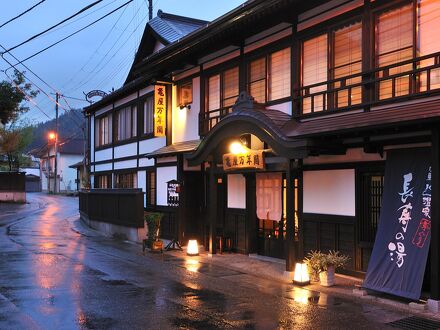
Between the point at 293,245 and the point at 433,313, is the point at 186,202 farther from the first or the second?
the point at 433,313

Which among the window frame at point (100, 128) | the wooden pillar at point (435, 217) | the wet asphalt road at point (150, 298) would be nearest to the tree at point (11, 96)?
the window frame at point (100, 128)

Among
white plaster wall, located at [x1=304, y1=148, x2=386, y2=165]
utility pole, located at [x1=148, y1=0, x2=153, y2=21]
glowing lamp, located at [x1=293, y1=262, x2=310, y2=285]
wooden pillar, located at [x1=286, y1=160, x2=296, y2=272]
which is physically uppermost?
utility pole, located at [x1=148, y1=0, x2=153, y2=21]

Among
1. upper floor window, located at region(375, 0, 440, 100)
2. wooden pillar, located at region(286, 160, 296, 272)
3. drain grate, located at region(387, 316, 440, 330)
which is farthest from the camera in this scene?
wooden pillar, located at region(286, 160, 296, 272)

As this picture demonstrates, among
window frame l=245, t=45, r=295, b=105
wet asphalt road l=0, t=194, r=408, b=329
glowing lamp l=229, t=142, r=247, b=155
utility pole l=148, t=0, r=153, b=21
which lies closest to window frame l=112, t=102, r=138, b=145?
utility pole l=148, t=0, r=153, b=21

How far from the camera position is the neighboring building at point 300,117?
995 cm

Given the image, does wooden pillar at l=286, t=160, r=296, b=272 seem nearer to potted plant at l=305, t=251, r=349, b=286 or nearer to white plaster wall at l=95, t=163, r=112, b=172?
potted plant at l=305, t=251, r=349, b=286

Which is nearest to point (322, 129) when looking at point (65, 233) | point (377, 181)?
point (377, 181)

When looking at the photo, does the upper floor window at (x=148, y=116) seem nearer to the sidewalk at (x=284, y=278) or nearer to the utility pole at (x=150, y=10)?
the sidewalk at (x=284, y=278)

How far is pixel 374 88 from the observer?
10.8 metres

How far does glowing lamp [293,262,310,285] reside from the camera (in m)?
11.1

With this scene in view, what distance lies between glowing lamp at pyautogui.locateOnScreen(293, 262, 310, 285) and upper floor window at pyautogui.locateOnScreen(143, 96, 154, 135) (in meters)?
11.8

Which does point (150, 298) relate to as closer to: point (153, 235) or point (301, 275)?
point (301, 275)

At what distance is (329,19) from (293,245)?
5.75 metres

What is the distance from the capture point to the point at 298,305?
9.25m
